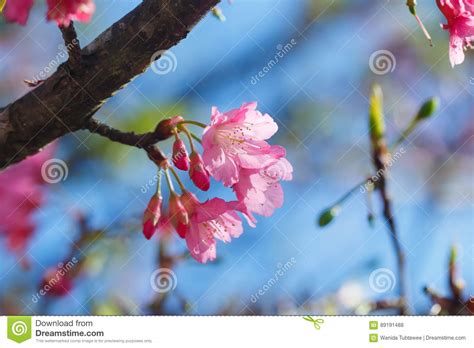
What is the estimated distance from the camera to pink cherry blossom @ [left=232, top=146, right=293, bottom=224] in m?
1.13

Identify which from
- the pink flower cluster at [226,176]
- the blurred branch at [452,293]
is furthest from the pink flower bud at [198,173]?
the blurred branch at [452,293]

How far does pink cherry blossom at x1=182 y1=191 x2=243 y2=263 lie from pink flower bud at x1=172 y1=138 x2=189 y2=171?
105 millimetres

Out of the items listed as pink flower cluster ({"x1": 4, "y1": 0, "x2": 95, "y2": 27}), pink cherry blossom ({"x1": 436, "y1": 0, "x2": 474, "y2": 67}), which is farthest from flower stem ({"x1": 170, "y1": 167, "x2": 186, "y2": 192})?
pink cherry blossom ({"x1": 436, "y1": 0, "x2": 474, "y2": 67})

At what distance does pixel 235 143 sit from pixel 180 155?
3.9 inches

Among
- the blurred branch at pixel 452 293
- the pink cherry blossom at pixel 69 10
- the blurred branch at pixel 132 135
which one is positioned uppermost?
the pink cherry blossom at pixel 69 10

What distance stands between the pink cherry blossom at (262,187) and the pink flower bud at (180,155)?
0.33 ft

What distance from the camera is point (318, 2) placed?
1677 mm

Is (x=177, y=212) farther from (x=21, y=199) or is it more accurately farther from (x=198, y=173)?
(x=21, y=199)

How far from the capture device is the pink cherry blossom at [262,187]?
1.13 m

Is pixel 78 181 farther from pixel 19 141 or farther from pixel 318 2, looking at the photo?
pixel 318 2

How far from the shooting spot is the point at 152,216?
1157mm

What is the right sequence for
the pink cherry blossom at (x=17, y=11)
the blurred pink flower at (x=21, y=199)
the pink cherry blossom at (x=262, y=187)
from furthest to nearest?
1. the blurred pink flower at (x=21, y=199)
2. the pink cherry blossom at (x=17, y=11)
3. the pink cherry blossom at (x=262, y=187)

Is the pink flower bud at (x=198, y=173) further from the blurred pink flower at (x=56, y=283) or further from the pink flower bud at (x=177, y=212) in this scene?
the blurred pink flower at (x=56, y=283)
